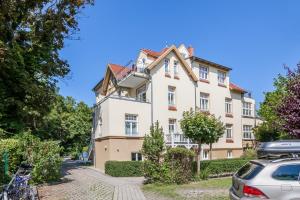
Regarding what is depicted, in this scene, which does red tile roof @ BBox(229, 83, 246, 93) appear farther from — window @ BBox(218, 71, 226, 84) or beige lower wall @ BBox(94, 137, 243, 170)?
beige lower wall @ BBox(94, 137, 243, 170)

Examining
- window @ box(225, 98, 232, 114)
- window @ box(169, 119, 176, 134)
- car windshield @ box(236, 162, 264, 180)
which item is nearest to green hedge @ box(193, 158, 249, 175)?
window @ box(169, 119, 176, 134)

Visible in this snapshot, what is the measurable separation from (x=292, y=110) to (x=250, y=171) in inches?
316

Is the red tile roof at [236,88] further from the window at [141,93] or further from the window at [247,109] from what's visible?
the window at [141,93]

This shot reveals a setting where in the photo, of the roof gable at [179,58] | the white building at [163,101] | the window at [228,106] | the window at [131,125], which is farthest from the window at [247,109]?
the window at [131,125]

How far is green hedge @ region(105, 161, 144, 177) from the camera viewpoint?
2317 cm

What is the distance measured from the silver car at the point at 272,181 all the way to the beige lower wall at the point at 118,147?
1949 cm

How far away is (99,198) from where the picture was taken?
43.1 feet

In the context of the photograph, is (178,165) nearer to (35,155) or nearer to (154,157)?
(154,157)

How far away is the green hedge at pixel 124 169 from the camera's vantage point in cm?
2317

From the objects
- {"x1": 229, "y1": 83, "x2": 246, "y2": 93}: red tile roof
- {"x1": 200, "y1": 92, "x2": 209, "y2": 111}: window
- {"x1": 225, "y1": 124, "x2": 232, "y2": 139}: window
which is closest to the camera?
{"x1": 200, "y1": 92, "x2": 209, "y2": 111}: window

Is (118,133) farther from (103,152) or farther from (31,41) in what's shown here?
(31,41)

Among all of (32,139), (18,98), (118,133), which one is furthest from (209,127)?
(18,98)

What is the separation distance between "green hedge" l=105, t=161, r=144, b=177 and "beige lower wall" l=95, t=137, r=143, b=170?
107 inches

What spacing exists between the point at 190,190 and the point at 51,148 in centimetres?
781
